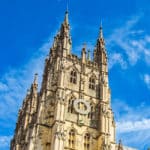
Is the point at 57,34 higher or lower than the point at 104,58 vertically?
higher

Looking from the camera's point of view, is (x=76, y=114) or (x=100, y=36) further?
(x=100, y=36)

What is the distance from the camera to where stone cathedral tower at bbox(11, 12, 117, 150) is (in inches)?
2178

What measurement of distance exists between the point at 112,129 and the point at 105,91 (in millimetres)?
6573

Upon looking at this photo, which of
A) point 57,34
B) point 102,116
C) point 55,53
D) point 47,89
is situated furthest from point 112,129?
point 57,34

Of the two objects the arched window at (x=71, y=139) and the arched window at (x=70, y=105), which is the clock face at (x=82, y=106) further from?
the arched window at (x=71, y=139)

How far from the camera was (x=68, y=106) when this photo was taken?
2318 inches

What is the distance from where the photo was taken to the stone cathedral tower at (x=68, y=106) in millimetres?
55312

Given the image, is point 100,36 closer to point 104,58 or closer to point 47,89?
point 104,58

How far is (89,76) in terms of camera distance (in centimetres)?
6488

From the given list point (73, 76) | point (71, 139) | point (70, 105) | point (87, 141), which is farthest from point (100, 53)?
point (71, 139)

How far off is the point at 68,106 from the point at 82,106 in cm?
258

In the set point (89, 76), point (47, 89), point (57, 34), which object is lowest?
point (47, 89)

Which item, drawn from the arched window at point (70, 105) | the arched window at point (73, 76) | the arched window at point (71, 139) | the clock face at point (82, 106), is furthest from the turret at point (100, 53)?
the arched window at point (71, 139)

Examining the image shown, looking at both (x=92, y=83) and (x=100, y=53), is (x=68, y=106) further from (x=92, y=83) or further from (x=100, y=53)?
Answer: (x=100, y=53)
